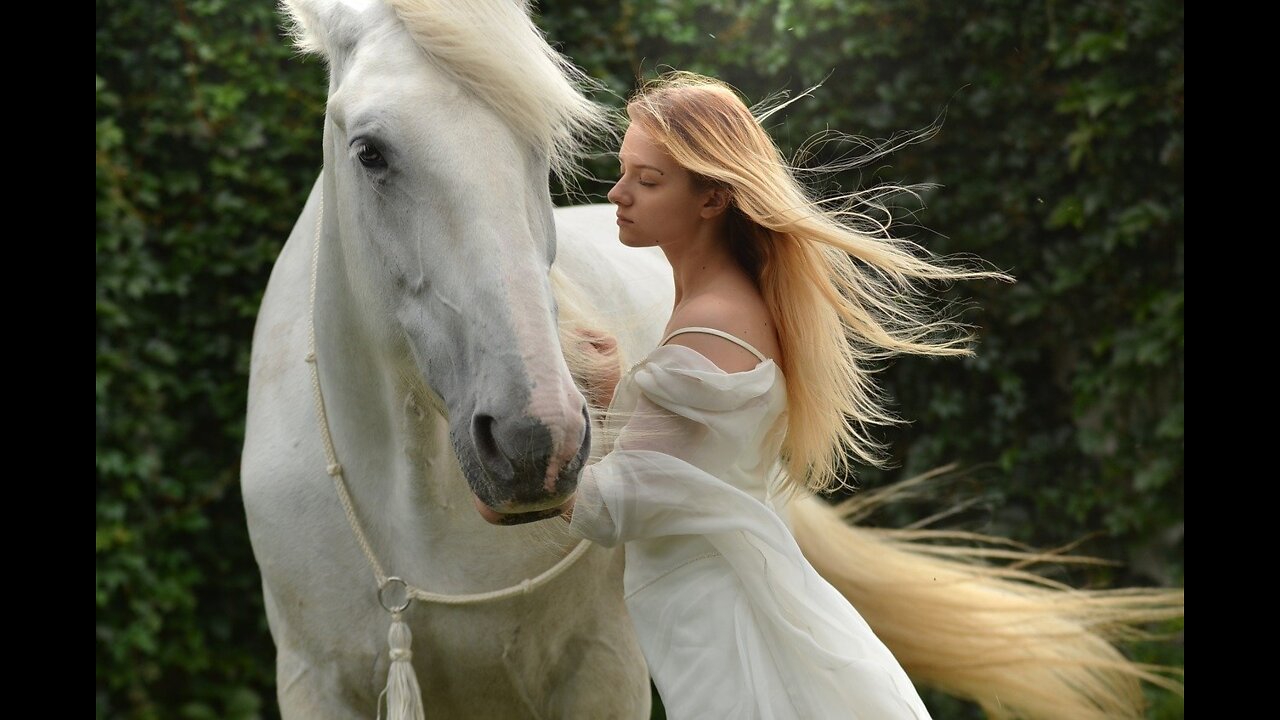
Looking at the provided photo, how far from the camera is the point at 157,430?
12.7 ft

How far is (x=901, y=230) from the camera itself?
428 cm

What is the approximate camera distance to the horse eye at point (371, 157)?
161 cm

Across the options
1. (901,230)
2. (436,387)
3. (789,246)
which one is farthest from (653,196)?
(901,230)

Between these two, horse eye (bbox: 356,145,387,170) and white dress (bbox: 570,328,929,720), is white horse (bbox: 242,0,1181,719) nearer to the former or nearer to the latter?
horse eye (bbox: 356,145,387,170)

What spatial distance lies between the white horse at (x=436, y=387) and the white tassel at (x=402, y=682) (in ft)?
0.21

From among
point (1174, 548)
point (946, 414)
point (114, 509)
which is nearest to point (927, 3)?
point (946, 414)

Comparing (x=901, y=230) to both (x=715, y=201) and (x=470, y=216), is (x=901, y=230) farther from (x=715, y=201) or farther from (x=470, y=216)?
(x=470, y=216)

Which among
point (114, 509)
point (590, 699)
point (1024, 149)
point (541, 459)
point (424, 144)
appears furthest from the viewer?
point (1024, 149)

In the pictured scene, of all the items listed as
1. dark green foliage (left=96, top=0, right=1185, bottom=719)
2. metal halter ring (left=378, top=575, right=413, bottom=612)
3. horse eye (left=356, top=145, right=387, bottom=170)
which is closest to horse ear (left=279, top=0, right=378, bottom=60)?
horse eye (left=356, top=145, right=387, bottom=170)

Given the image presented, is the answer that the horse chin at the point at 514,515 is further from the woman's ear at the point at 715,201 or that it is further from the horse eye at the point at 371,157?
the woman's ear at the point at 715,201

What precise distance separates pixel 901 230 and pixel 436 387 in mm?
2973

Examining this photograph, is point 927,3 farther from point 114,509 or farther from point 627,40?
point 114,509

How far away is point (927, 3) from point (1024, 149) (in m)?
0.59

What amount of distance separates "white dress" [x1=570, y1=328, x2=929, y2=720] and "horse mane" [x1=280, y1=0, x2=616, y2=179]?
0.35 m
